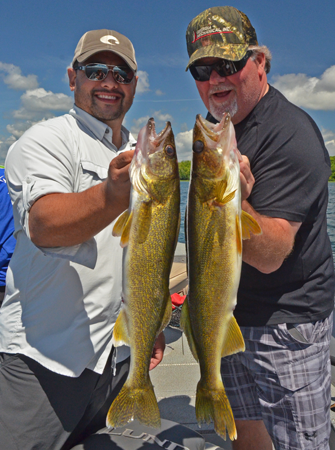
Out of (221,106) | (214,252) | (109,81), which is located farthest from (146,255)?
(109,81)

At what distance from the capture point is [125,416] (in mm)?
2027

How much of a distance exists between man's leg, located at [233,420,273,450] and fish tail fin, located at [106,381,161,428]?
4.73 ft

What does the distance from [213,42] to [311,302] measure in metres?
2.04

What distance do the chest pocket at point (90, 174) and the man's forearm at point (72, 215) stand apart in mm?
567

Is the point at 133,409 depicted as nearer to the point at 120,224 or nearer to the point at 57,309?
the point at 57,309

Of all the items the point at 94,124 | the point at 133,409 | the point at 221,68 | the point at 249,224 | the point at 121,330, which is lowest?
the point at 133,409

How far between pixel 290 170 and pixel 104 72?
1628mm

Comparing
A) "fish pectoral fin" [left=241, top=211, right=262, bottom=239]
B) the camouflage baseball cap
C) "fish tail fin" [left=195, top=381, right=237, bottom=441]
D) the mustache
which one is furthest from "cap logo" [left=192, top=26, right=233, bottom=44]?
"fish tail fin" [left=195, top=381, right=237, bottom=441]

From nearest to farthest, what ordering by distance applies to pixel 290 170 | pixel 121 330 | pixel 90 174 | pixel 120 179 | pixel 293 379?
pixel 120 179
pixel 121 330
pixel 290 170
pixel 90 174
pixel 293 379

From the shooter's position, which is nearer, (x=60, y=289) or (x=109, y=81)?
(x=60, y=289)

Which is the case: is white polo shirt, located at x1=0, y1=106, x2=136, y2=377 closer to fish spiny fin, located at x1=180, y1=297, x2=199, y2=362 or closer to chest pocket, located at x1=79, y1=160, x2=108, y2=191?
chest pocket, located at x1=79, y1=160, x2=108, y2=191

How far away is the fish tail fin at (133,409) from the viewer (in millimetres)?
2023

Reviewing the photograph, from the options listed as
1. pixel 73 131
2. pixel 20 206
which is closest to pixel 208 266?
pixel 20 206

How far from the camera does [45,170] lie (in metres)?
2.18
